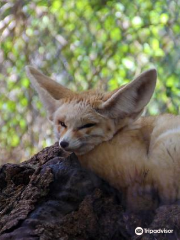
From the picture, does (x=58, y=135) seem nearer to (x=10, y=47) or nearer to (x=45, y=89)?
(x=45, y=89)

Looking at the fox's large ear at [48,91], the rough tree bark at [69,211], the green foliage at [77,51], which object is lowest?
the rough tree bark at [69,211]

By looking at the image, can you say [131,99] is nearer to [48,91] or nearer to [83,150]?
[83,150]

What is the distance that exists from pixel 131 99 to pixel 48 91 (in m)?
0.50

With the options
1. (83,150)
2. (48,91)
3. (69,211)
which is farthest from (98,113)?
(69,211)

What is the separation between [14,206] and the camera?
2.06 meters

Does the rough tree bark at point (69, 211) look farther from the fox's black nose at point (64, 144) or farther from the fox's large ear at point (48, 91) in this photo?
the fox's large ear at point (48, 91)

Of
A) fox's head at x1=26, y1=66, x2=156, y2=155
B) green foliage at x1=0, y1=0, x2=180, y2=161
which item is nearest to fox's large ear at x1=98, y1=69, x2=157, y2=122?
fox's head at x1=26, y1=66, x2=156, y2=155

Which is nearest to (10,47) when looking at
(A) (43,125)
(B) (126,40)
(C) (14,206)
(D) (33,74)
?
(A) (43,125)

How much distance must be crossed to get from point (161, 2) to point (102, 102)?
1.57 meters

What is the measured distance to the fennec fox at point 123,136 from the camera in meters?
1.96

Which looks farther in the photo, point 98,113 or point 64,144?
point 98,113

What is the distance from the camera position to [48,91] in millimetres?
2713

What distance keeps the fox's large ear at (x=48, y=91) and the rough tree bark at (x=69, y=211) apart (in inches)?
21.3

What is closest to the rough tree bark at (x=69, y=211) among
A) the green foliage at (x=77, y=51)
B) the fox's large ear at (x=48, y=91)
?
the fox's large ear at (x=48, y=91)
